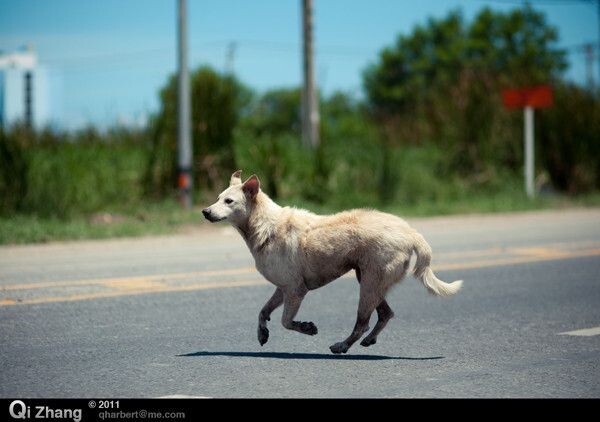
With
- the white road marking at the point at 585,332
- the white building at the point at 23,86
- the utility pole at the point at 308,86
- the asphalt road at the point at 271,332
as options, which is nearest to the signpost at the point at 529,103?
the utility pole at the point at 308,86

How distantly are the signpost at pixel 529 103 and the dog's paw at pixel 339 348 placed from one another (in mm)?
17739

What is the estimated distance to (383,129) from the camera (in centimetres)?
2597

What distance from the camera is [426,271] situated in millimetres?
7293

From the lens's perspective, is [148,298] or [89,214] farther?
[89,214]

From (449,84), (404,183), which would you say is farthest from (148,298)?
(449,84)

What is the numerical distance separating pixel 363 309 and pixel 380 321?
0.45m

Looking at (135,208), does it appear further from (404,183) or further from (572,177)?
(572,177)

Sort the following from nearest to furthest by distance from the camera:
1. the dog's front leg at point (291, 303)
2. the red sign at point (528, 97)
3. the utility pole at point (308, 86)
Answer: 1. the dog's front leg at point (291, 303)
2. the red sign at point (528, 97)
3. the utility pole at point (308, 86)

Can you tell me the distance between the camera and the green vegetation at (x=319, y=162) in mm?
18625

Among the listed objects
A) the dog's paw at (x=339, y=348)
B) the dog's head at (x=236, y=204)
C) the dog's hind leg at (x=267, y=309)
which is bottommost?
the dog's paw at (x=339, y=348)

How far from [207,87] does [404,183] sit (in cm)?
528

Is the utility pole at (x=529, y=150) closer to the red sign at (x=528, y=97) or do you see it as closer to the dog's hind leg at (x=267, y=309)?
the red sign at (x=528, y=97)

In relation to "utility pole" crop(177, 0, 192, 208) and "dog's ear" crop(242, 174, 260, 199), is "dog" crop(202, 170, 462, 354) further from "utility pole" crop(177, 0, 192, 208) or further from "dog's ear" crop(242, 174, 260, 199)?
"utility pole" crop(177, 0, 192, 208)

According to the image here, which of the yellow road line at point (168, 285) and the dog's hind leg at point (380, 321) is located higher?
the dog's hind leg at point (380, 321)
